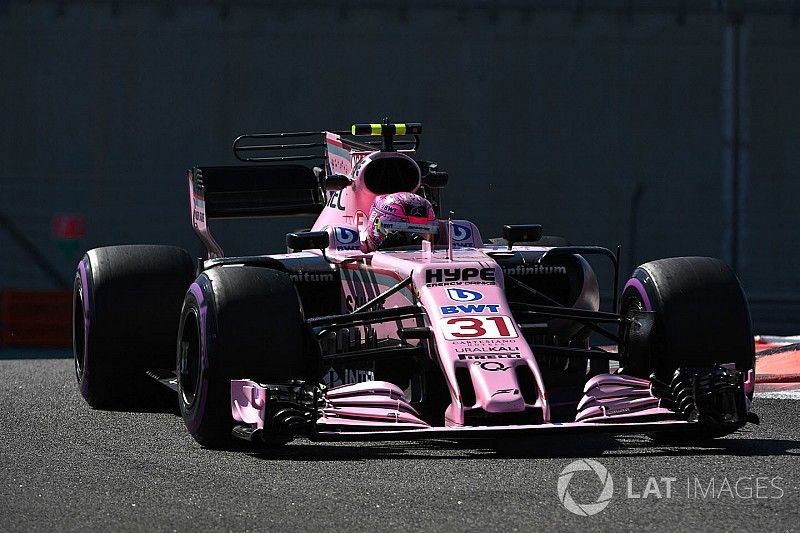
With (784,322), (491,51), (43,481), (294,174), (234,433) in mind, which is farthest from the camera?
(491,51)

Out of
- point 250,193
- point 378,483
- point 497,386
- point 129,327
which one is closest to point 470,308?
point 497,386

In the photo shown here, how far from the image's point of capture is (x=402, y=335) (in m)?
9.30

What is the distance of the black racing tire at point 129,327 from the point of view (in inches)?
451

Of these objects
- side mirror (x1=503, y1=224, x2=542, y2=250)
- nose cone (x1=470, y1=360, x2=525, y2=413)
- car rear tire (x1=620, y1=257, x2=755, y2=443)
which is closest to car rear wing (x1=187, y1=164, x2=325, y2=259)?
side mirror (x1=503, y1=224, x2=542, y2=250)

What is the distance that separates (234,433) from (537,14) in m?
16.1

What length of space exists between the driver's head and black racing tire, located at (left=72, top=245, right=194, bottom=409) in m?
1.51

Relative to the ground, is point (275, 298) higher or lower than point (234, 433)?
higher

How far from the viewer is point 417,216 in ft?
35.4

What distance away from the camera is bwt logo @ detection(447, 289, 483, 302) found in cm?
941

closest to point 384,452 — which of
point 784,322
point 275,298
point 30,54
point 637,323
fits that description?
point 275,298

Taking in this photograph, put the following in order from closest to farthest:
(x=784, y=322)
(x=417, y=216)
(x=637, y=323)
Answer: (x=637, y=323) → (x=417, y=216) → (x=784, y=322)

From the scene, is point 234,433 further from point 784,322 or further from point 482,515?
point 784,322

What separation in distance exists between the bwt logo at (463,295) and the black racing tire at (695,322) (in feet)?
3.42

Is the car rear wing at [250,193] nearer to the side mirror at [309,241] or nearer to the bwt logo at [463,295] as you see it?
the side mirror at [309,241]
